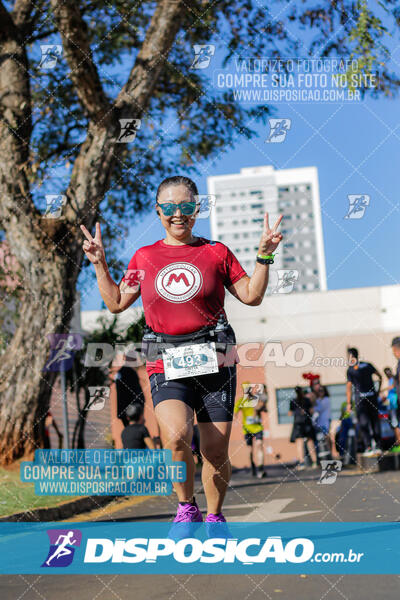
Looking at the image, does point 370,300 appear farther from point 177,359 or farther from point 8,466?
point 177,359

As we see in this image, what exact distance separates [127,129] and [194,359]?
7.80 metres

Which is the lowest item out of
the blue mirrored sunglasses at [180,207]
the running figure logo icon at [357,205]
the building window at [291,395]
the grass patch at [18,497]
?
the building window at [291,395]

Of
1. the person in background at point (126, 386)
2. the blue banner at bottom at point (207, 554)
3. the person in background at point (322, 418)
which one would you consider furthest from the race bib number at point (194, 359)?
the person in background at point (322, 418)

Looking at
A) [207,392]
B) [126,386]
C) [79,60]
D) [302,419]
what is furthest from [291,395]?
[207,392]

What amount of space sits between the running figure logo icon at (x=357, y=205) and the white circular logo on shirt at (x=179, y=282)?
133 inches

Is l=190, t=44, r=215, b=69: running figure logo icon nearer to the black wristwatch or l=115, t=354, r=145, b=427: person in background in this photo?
l=115, t=354, r=145, b=427: person in background

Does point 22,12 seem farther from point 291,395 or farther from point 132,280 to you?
point 291,395

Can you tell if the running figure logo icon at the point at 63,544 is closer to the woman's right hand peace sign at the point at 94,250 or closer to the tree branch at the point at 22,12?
the woman's right hand peace sign at the point at 94,250

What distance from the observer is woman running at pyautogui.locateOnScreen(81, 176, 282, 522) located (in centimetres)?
385

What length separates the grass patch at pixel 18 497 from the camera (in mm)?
7271

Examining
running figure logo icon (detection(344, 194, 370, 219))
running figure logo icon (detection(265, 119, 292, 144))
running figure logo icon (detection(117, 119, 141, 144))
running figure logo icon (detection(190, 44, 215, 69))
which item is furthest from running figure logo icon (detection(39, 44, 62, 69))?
running figure logo icon (detection(344, 194, 370, 219))

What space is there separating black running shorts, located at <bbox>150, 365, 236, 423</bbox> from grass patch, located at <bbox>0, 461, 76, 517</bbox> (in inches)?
139

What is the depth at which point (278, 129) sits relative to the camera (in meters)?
7.23

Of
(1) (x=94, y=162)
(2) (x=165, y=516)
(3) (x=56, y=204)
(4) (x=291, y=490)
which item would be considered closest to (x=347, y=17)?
(1) (x=94, y=162)
